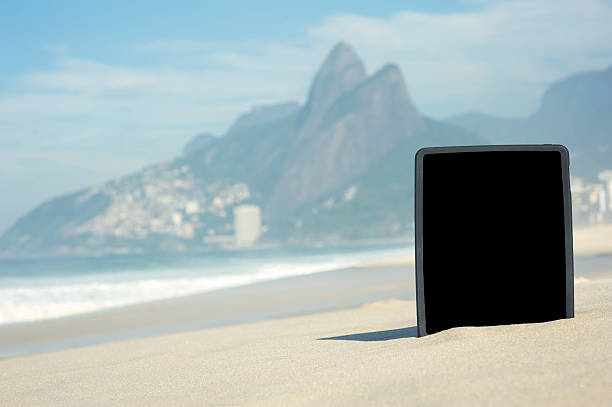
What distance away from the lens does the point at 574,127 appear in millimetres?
128750

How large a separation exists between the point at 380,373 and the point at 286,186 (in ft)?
400

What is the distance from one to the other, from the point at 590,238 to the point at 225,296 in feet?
45.7

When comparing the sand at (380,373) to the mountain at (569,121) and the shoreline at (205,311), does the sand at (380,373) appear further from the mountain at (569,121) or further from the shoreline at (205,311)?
the mountain at (569,121)

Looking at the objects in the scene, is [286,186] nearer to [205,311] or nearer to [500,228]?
[205,311]

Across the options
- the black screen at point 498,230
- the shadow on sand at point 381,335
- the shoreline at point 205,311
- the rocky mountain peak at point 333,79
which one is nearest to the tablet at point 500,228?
the black screen at point 498,230

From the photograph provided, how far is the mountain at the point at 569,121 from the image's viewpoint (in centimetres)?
11236

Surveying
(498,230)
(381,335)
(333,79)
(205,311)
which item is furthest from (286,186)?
(498,230)

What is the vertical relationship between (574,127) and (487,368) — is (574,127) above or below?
above

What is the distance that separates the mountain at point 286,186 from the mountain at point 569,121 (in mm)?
16816

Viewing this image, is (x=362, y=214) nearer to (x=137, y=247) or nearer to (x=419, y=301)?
(x=137, y=247)

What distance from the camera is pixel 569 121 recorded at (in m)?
136

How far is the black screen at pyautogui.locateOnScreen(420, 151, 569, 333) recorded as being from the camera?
309 centimetres

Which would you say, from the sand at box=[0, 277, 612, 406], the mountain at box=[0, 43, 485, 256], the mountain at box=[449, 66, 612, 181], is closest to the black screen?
the sand at box=[0, 277, 612, 406]

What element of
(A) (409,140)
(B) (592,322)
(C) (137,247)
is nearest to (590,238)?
(B) (592,322)
